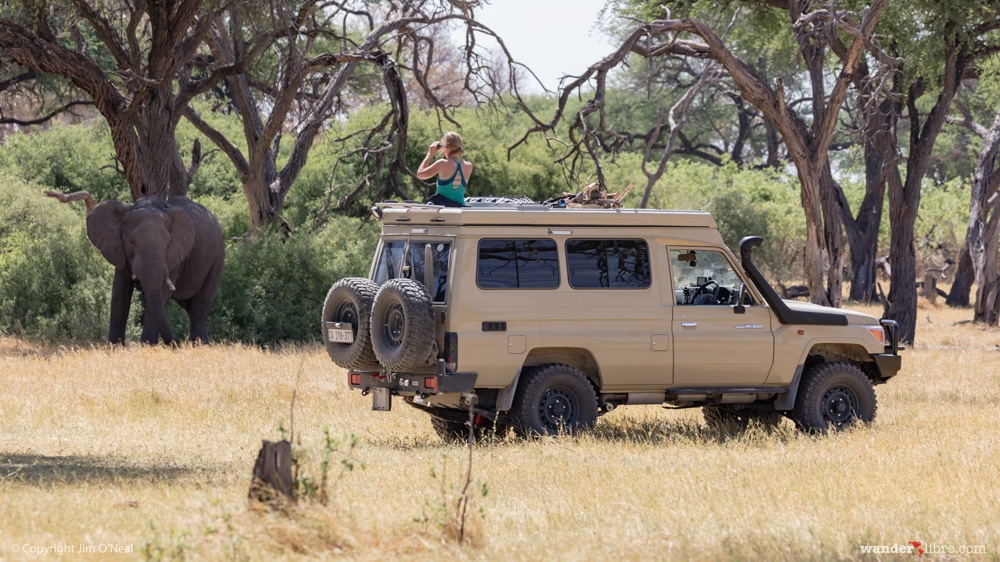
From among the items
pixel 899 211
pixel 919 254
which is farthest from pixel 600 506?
pixel 919 254

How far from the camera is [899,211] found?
24.0m

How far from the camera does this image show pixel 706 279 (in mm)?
12109

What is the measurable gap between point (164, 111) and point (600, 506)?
50.7 feet

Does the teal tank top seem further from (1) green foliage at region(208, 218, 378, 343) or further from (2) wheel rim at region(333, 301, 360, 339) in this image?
(1) green foliage at region(208, 218, 378, 343)

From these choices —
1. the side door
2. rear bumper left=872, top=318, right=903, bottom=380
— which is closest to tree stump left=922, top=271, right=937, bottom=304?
rear bumper left=872, top=318, right=903, bottom=380

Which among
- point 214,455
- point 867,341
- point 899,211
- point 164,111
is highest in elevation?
point 164,111

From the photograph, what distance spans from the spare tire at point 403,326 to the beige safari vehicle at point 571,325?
0.04 feet

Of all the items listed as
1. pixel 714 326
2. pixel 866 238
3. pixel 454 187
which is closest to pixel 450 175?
pixel 454 187

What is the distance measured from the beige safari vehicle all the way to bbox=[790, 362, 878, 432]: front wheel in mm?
14

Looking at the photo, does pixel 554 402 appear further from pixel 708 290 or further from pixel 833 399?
pixel 833 399

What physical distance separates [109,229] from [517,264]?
1153 centimetres

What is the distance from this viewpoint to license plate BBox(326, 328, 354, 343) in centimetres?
1138

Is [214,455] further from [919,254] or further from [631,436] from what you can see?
[919,254]

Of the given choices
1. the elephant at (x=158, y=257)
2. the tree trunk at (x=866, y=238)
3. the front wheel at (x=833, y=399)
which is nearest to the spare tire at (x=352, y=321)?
the front wheel at (x=833, y=399)
